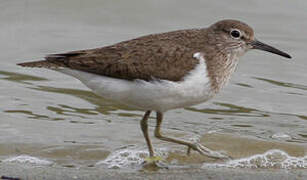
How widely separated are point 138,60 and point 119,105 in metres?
3.14

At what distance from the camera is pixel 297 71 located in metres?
12.5

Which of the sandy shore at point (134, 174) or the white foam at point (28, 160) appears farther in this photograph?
the white foam at point (28, 160)

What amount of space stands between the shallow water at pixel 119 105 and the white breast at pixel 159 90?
2.71ft

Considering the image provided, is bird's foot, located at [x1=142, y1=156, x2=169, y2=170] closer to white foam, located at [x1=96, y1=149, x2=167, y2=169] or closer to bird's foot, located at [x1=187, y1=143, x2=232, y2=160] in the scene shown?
white foam, located at [x1=96, y1=149, x2=167, y2=169]

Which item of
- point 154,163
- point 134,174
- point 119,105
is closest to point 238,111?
point 119,105

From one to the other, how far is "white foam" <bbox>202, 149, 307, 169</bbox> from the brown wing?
4.01 ft

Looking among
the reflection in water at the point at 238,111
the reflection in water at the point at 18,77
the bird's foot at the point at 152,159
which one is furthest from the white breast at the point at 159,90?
the reflection in water at the point at 18,77

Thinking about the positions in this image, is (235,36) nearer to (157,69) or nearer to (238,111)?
(157,69)

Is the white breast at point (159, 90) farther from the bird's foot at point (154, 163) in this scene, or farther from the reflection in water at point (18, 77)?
the reflection in water at point (18, 77)

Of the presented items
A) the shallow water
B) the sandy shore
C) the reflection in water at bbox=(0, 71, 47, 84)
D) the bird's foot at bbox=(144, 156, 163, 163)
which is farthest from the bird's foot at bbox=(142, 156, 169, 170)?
the reflection in water at bbox=(0, 71, 47, 84)

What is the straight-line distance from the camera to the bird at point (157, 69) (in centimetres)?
800

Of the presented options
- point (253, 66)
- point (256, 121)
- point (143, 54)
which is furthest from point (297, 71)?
point (143, 54)

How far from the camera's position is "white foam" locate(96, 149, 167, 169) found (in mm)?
8406

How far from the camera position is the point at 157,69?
8.07 metres
